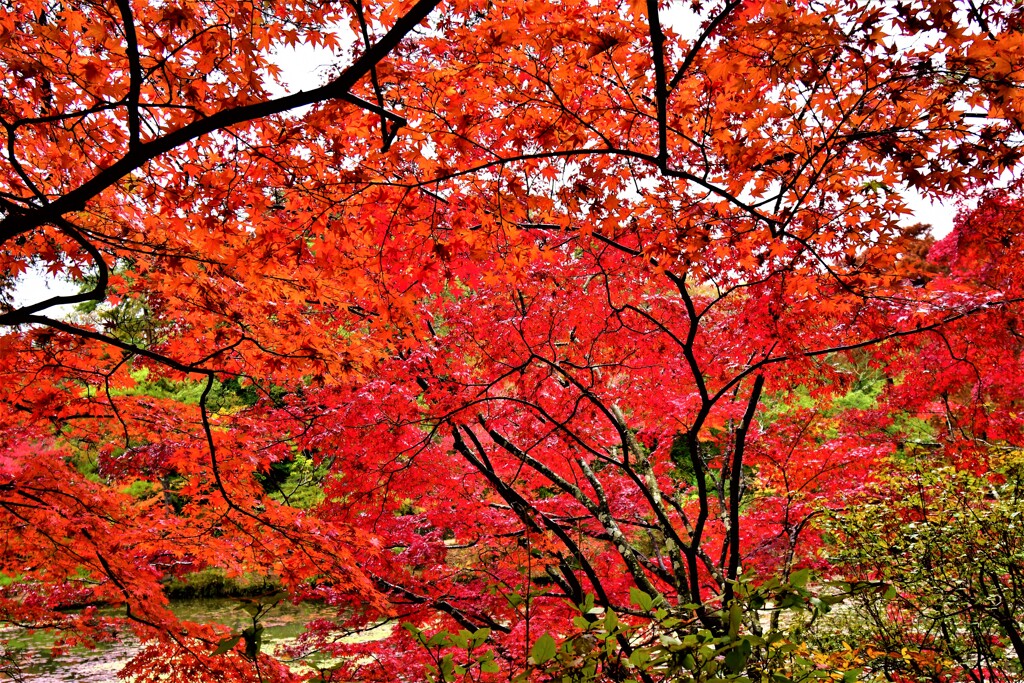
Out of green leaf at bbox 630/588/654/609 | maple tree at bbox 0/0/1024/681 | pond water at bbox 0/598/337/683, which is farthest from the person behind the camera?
pond water at bbox 0/598/337/683

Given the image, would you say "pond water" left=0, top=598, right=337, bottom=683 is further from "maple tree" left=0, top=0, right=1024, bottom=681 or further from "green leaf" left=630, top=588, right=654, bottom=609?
"green leaf" left=630, top=588, right=654, bottom=609

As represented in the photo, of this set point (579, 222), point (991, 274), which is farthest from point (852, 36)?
point (991, 274)

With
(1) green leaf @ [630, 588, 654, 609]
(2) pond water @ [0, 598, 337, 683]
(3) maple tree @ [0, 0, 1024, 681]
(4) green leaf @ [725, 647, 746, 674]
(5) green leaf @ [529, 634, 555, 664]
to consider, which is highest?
(3) maple tree @ [0, 0, 1024, 681]

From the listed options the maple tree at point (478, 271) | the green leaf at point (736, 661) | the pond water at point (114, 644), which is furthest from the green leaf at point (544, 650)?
the pond water at point (114, 644)

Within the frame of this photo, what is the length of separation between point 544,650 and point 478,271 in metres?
3.73

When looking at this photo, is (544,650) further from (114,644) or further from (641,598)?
(114,644)

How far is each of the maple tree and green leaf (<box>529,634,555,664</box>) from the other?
0.01 m

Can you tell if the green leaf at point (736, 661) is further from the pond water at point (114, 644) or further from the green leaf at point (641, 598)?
the pond water at point (114, 644)

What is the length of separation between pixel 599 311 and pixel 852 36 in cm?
326

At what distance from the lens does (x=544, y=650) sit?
4.43 ft

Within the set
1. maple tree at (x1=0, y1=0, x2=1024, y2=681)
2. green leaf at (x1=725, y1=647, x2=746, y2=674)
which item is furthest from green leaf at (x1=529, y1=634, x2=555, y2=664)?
green leaf at (x1=725, y1=647, x2=746, y2=674)

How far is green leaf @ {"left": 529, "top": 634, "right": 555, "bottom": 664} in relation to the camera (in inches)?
52.6

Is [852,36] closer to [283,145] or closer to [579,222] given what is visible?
→ [579,222]

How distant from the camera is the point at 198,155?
3707mm
